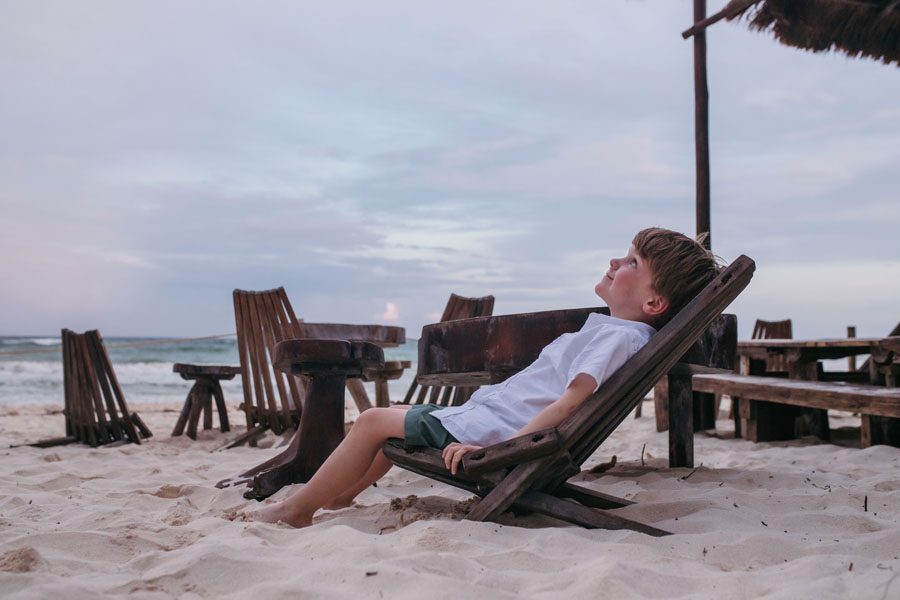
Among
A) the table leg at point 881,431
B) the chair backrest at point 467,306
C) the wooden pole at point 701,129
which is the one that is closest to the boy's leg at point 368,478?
the table leg at point 881,431

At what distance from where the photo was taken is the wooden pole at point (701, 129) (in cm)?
640

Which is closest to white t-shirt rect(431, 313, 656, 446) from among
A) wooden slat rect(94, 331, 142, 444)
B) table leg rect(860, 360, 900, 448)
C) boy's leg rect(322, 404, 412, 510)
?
boy's leg rect(322, 404, 412, 510)

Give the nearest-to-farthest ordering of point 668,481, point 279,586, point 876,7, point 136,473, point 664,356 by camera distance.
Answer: point 279,586 → point 664,356 → point 668,481 → point 136,473 → point 876,7

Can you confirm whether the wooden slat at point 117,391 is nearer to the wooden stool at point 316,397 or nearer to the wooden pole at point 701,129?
the wooden stool at point 316,397

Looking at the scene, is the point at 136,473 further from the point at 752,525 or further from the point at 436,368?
the point at 752,525

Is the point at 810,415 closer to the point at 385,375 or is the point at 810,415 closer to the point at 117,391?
the point at 385,375

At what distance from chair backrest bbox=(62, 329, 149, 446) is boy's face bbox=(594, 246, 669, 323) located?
15.4 feet

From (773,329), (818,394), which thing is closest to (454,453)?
(818,394)

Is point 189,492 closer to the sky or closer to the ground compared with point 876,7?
closer to the ground

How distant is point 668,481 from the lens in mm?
3057

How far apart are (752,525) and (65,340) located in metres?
5.60

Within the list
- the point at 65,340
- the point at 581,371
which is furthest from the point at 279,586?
the point at 65,340

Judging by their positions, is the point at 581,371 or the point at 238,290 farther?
the point at 238,290

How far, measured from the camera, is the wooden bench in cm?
399
